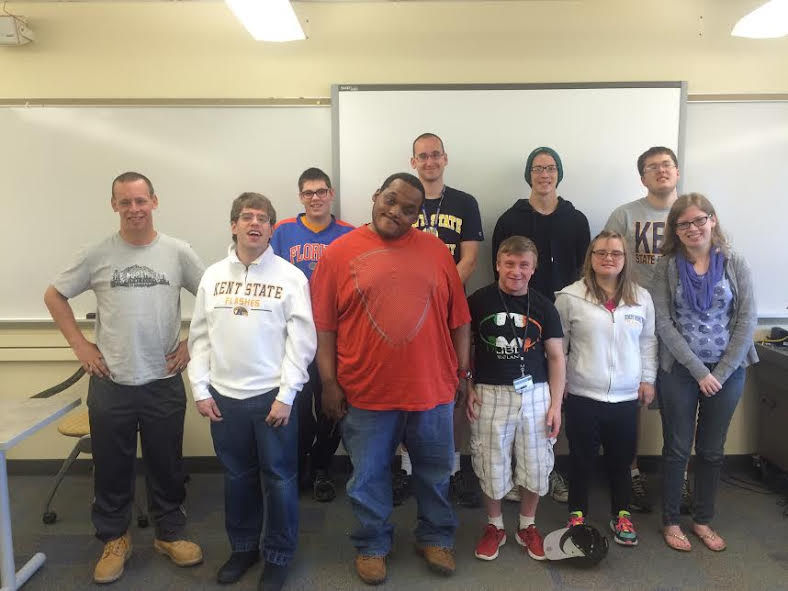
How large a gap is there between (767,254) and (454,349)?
87.1 inches

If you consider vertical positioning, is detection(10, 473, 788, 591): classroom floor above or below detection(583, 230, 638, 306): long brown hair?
below

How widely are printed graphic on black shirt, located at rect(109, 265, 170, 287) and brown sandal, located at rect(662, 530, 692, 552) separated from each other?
8.19 ft

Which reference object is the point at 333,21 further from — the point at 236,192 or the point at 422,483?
the point at 422,483

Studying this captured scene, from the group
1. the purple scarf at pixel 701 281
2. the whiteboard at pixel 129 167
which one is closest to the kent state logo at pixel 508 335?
the purple scarf at pixel 701 281

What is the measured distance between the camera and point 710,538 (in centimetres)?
229

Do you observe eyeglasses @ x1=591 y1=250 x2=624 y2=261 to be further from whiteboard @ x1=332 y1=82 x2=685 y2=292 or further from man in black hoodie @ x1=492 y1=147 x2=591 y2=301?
whiteboard @ x1=332 y1=82 x2=685 y2=292

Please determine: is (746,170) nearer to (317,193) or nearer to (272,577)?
(317,193)

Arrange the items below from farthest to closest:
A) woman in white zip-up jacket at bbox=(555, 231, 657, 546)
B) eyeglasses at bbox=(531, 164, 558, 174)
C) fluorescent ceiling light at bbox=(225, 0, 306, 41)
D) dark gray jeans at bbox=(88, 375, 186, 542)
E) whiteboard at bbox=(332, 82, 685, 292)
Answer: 1. whiteboard at bbox=(332, 82, 685, 292)
2. eyeglasses at bbox=(531, 164, 558, 174)
3. fluorescent ceiling light at bbox=(225, 0, 306, 41)
4. woman in white zip-up jacket at bbox=(555, 231, 657, 546)
5. dark gray jeans at bbox=(88, 375, 186, 542)

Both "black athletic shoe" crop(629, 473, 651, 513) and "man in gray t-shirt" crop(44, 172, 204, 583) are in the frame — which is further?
→ "black athletic shoe" crop(629, 473, 651, 513)

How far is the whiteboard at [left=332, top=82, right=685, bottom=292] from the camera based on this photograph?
9.29 feet

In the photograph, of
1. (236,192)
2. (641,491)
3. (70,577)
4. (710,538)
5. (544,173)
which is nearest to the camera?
(70,577)

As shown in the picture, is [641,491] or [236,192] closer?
[641,491]

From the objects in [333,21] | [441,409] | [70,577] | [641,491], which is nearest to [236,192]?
[333,21]

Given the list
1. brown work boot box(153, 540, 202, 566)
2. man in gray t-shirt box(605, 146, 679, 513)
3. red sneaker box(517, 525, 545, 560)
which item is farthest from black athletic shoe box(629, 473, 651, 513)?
brown work boot box(153, 540, 202, 566)
